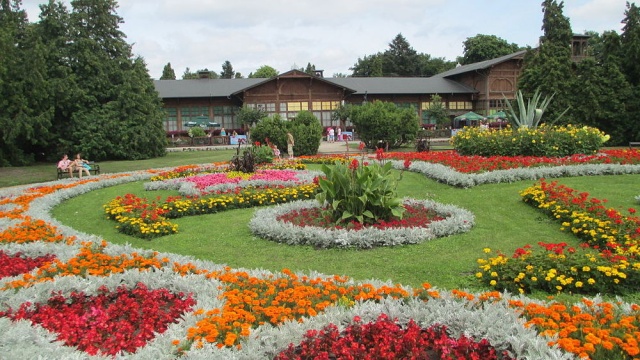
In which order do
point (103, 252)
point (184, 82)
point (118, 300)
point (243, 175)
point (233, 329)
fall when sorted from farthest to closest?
point (184, 82) → point (243, 175) → point (103, 252) → point (118, 300) → point (233, 329)

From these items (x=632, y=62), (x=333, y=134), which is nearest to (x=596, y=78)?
(x=632, y=62)

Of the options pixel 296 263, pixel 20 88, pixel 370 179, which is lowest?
pixel 296 263

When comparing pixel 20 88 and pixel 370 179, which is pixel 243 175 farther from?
pixel 20 88

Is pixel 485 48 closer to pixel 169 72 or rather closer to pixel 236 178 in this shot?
pixel 169 72

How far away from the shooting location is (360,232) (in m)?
6.80

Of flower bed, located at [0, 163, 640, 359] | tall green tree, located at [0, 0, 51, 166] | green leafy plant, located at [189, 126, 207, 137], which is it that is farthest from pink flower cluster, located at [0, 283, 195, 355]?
green leafy plant, located at [189, 126, 207, 137]

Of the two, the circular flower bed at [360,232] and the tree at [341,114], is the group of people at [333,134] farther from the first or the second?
the circular flower bed at [360,232]

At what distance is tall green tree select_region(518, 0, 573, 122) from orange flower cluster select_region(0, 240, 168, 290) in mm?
28672

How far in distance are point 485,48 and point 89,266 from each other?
207 ft

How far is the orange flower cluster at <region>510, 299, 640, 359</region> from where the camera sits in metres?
3.00

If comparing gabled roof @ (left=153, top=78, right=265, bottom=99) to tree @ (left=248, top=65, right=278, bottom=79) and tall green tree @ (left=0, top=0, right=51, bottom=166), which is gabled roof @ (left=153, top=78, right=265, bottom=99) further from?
tree @ (left=248, top=65, right=278, bottom=79)

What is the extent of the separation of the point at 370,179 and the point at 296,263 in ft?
6.05

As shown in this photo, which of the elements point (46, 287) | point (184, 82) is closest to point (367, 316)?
point (46, 287)

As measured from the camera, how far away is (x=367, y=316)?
3.78 meters
